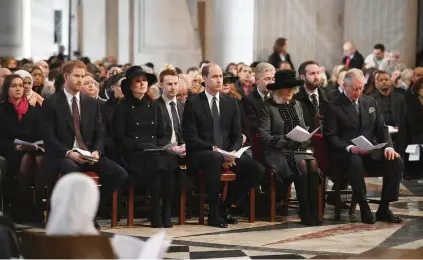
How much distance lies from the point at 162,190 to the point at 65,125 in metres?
1.09

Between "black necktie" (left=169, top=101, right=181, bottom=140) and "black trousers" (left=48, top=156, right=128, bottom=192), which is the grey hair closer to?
"black necktie" (left=169, top=101, right=181, bottom=140)

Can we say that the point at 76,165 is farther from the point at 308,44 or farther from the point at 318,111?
the point at 308,44

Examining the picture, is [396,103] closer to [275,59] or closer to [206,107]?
[275,59]

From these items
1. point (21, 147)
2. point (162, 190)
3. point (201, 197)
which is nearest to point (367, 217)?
point (201, 197)

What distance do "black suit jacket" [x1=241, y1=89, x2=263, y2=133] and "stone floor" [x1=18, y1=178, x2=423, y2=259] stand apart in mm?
957

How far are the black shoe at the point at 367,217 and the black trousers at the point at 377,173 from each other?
14 centimetres

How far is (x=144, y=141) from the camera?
10.8m

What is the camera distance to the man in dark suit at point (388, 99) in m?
15.0

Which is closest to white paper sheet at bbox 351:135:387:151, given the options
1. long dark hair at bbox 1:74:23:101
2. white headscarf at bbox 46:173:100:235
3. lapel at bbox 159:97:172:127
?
lapel at bbox 159:97:172:127

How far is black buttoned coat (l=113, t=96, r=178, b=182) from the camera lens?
1063 cm

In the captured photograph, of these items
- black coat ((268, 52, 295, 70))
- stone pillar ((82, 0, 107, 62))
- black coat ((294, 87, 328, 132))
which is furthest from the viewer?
stone pillar ((82, 0, 107, 62))

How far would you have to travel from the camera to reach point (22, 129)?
36.2 ft

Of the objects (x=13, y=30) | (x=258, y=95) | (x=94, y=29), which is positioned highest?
(x=94, y=29)

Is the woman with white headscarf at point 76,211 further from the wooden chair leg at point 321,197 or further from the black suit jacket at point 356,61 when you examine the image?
the black suit jacket at point 356,61
